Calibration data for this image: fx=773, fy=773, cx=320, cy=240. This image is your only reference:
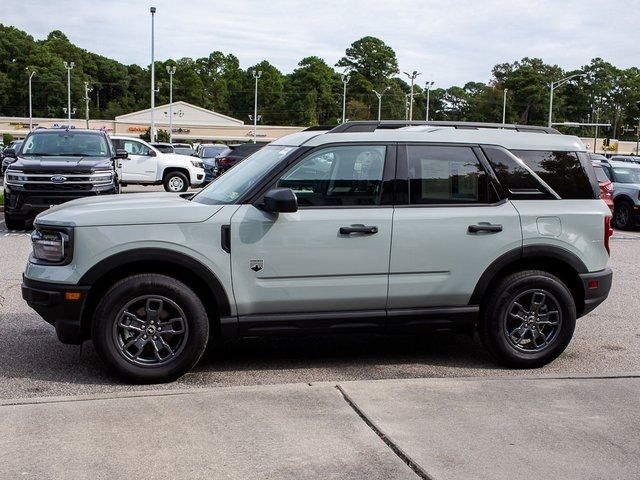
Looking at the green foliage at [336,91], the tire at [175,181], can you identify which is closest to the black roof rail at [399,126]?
the tire at [175,181]

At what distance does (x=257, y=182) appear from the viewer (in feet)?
18.4

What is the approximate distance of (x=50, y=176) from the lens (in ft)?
45.6

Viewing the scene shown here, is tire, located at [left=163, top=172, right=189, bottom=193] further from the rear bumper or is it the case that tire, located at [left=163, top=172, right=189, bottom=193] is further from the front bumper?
the rear bumper

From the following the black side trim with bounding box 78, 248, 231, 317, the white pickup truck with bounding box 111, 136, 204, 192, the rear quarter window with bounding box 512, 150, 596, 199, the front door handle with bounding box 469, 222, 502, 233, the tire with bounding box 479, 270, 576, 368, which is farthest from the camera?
the white pickup truck with bounding box 111, 136, 204, 192

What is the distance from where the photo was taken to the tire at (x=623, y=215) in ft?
59.4

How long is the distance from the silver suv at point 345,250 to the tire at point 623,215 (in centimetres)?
1292

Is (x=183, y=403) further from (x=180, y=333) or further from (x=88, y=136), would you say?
(x=88, y=136)

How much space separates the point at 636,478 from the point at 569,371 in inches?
86.6

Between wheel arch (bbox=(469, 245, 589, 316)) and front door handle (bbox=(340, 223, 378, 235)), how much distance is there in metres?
0.95

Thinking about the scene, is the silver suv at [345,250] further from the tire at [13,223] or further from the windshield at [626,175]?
the windshield at [626,175]

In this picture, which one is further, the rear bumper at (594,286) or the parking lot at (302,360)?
the rear bumper at (594,286)

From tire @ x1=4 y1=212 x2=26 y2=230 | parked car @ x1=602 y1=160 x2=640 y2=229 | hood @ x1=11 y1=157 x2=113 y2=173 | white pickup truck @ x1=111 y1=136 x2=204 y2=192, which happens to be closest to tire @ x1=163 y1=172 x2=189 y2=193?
white pickup truck @ x1=111 y1=136 x2=204 y2=192

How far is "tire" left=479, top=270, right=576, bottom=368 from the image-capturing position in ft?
19.3

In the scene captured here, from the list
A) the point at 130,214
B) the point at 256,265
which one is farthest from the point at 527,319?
the point at 130,214
